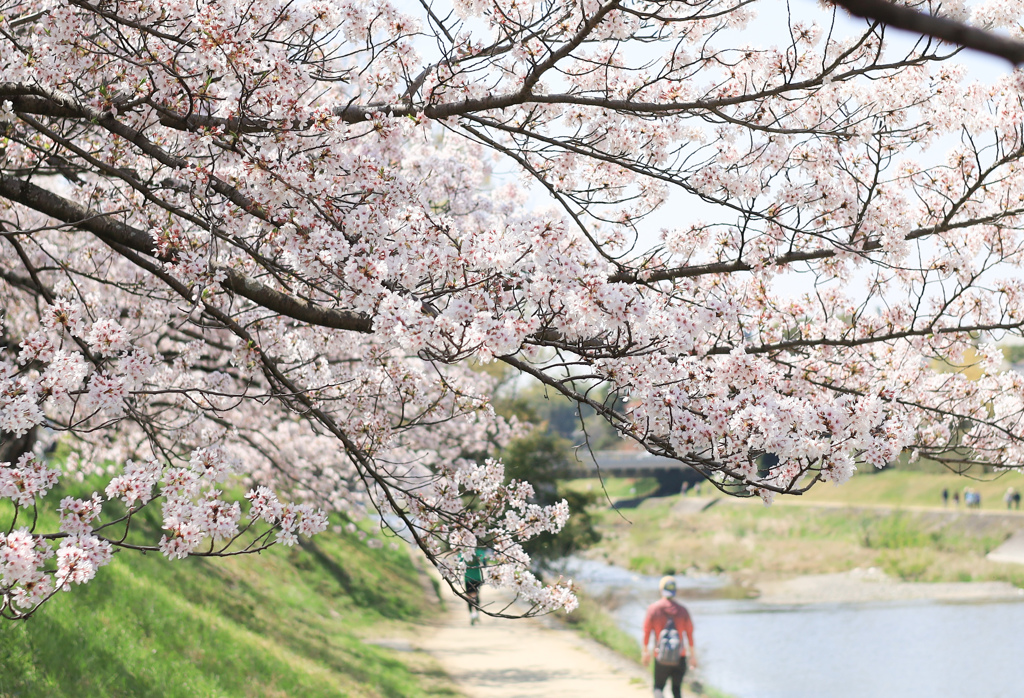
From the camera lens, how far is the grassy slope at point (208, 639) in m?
7.32

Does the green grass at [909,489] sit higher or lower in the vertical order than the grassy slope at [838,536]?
higher

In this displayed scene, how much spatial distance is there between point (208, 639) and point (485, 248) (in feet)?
24.8

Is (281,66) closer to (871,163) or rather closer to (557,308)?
(557,308)

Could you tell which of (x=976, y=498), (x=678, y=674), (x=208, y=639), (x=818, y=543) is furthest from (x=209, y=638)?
(x=976, y=498)

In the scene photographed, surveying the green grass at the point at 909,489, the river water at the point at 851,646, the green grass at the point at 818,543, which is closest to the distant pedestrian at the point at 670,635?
the river water at the point at 851,646

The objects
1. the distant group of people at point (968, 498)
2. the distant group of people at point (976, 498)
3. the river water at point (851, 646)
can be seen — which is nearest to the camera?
the river water at point (851, 646)

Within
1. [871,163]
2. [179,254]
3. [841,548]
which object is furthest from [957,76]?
[841,548]

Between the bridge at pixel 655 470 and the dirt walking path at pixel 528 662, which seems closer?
Answer: the dirt walking path at pixel 528 662

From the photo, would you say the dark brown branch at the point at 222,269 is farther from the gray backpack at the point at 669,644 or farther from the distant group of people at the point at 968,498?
the distant group of people at the point at 968,498

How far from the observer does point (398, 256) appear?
14.4ft

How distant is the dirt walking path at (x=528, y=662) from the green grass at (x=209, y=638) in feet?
2.06

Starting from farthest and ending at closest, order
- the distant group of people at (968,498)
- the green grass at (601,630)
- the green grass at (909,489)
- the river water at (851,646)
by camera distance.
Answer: the green grass at (909,489), the distant group of people at (968,498), the river water at (851,646), the green grass at (601,630)

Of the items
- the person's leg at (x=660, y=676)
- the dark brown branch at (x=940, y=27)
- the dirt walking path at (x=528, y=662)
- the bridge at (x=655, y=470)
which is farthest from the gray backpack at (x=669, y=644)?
the bridge at (x=655, y=470)

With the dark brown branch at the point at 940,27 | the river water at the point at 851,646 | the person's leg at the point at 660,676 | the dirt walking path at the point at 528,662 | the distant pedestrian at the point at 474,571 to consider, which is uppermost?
the dark brown branch at the point at 940,27
